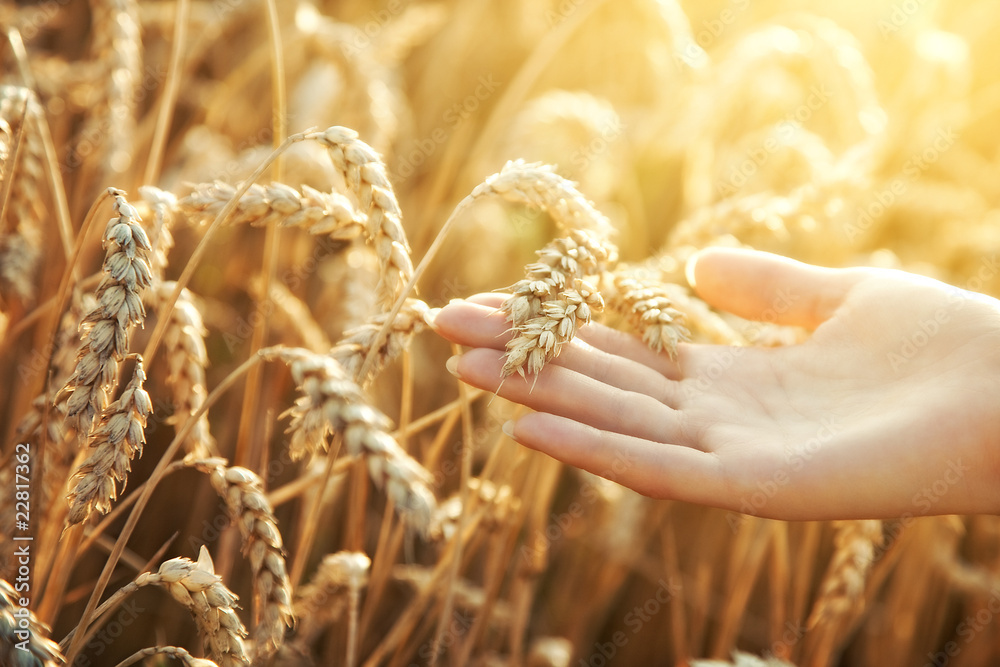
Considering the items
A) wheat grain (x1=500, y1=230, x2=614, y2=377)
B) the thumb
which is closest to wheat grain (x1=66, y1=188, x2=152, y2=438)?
wheat grain (x1=500, y1=230, x2=614, y2=377)

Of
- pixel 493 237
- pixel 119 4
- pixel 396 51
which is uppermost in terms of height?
pixel 396 51

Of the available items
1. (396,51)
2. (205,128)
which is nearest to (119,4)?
(205,128)

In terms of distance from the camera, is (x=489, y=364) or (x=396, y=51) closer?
(x=489, y=364)

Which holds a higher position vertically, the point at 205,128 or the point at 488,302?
the point at 205,128

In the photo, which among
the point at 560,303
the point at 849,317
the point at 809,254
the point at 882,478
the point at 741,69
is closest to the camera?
the point at 560,303

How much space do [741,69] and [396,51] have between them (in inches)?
45.3

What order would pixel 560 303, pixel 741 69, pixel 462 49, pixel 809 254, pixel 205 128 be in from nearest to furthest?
pixel 560 303 < pixel 741 69 < pixel 205 128 < pixel 809 254 < pixel 462 49

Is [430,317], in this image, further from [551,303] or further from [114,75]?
[114,75]

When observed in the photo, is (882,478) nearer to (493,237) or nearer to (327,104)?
(493,237)

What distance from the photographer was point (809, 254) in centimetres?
244

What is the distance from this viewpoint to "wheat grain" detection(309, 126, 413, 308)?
972mm

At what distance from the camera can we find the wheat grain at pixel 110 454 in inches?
32.4

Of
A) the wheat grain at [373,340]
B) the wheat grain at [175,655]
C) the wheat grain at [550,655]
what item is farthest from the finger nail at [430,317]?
the wheat grain at [550,655]

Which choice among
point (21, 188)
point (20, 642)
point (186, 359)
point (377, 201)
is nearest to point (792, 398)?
point (377, 201)
